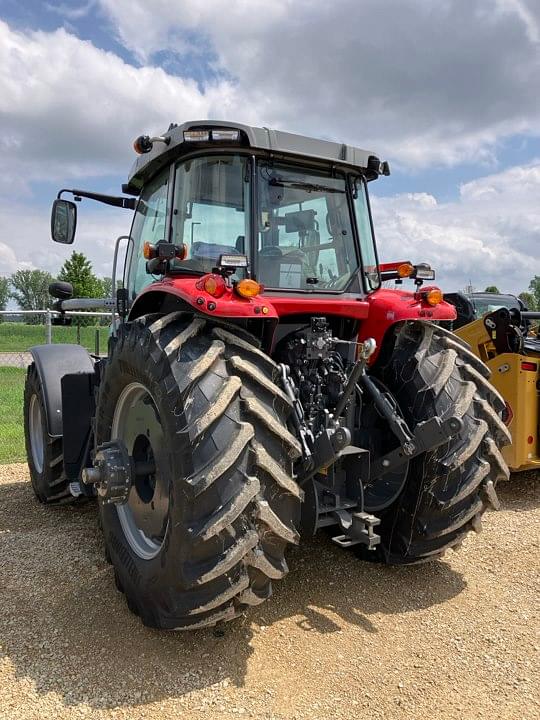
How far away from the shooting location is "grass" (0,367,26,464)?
679 centimetres

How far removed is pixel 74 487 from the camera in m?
4.13

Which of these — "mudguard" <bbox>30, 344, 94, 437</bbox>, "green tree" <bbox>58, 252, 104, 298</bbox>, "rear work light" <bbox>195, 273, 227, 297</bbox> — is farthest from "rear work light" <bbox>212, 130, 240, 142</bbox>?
"green tree" <bbox>58, 252, 104, 298</bbox>

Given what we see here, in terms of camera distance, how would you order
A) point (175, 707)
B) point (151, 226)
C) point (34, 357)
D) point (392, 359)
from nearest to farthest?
point (175, 707) < point (392, 359) < point (151, 226) < point (34, 357)

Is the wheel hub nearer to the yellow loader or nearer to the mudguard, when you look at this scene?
the mudguard

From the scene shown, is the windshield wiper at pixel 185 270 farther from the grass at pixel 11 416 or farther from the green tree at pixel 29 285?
the green tree at pixel 29 285

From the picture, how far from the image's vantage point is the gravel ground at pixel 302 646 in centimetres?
251

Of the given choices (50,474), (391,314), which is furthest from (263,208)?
(50,474)

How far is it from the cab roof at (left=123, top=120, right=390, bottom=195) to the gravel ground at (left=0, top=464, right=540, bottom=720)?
2.46 meters

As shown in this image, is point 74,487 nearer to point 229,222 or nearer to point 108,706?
point 108,706

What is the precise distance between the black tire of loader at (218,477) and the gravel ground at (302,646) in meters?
0.28

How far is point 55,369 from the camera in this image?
16.0 ft

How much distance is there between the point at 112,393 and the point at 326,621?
5.50 feet

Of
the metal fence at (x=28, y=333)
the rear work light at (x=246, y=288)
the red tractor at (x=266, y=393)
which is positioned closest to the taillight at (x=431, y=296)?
the red tractor at (x=266, y=393)

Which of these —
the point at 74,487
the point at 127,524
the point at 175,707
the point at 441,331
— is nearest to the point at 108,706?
the point at 175,707
